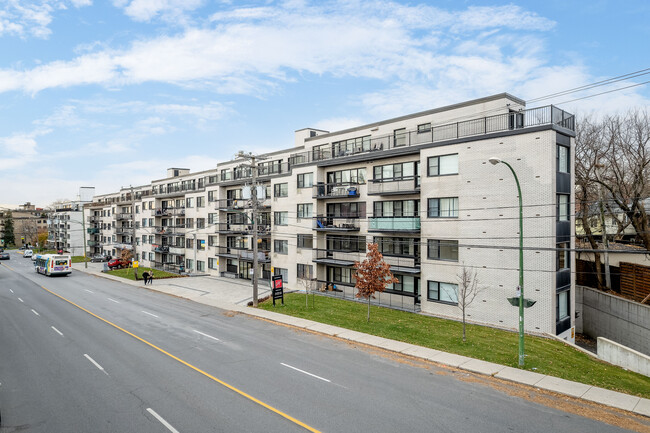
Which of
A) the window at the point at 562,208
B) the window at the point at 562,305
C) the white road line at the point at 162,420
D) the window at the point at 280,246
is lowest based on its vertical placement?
the white road line at the point at 162,420

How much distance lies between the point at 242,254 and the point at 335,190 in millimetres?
15780

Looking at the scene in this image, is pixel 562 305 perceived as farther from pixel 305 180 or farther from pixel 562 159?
pixel 305 180

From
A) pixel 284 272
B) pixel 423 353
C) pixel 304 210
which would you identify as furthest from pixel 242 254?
pixel 423 353

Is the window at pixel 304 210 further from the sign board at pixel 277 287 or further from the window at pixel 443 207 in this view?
the window at pixel 443 207

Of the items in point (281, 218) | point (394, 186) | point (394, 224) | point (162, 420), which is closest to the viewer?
point (162, 420)

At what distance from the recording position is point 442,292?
26.1m

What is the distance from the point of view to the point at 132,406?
39.8 ft

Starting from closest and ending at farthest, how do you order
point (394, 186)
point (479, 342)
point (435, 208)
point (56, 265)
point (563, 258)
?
point (479, 342), point (563, 258), point (435, 208), point (394, 186), point (56, 265)

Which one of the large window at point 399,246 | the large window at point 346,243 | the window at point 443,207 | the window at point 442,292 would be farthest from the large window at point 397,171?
the window at point 442,292

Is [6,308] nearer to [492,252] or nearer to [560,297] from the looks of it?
[492,252]

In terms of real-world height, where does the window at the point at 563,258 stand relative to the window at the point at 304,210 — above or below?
below

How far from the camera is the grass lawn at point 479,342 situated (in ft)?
52.0

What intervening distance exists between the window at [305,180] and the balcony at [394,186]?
7.83 metres

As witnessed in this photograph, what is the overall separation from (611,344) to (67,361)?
1005 inches
